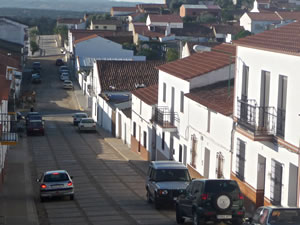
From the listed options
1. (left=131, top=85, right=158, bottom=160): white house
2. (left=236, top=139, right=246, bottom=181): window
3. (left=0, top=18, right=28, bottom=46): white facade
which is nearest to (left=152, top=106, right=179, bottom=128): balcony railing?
(left=131, top=85, right=158, bottom=160): white house

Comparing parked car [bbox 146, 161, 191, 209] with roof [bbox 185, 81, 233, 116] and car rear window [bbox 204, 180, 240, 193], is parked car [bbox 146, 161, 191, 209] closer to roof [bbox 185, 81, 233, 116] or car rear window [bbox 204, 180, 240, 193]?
roof [bbox 185, 81, 233, 116]

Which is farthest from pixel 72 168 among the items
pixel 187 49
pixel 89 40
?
pixel 89 40

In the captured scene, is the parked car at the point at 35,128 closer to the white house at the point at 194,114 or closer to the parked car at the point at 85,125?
the parked car at the point at 85,125

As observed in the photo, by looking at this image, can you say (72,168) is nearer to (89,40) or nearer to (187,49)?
(187,49)

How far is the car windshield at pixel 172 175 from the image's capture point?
2755 centimetres

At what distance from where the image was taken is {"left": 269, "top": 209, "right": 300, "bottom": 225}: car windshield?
1706cm

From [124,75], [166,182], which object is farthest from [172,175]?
[124,75]

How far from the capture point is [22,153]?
155 feet

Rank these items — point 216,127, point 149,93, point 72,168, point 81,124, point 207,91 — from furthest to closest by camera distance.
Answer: point 81,124 < point 149,93 < point 72,168 < point 207,91 < point 216,127

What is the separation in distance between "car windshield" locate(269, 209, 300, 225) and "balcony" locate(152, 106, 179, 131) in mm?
19789

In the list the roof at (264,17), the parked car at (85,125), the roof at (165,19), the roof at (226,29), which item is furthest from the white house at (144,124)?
the roof at (165,19)

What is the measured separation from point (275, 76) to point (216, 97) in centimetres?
828

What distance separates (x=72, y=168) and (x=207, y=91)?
11.0 meters

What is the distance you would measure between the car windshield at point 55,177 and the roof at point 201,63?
28.8 feet
